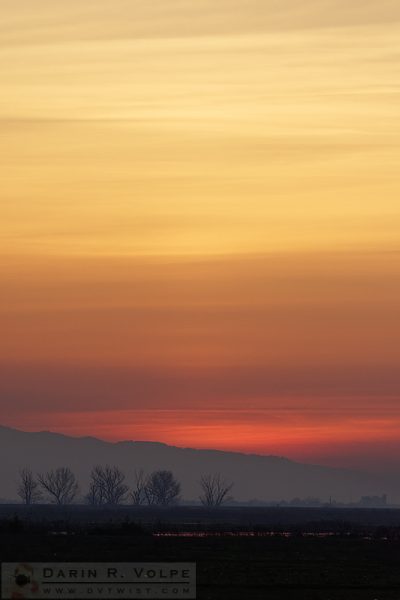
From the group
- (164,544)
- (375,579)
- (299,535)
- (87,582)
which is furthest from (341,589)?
(299,535)

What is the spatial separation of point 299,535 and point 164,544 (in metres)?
29.2

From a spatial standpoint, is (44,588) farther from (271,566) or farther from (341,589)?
(271,566)

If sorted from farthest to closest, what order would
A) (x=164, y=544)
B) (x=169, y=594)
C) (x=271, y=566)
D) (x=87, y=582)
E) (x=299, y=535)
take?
1. (x=299, y=535)
2. (x=164, y=544)
3. (x=271, y=566)
4. (x=87, y=582)
5. (x=169, y=594)

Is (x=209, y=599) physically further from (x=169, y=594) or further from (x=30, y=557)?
(x=30, y=557)

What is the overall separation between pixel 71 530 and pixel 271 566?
48.6 m

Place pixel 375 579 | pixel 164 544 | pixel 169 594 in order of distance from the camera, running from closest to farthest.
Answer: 1. pixel 169 594
2. pixel 375 579
3. pixel 164 544

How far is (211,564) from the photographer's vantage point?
86.3m

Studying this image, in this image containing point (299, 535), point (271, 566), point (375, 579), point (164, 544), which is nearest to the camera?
point (375, 579)

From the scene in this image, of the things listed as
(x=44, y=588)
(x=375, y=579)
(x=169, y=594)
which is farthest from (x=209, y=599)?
(x=375, y=579)

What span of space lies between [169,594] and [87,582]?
23.4 ft

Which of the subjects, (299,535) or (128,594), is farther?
(299,535)

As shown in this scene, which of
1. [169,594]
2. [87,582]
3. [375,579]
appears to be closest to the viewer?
[169,594]

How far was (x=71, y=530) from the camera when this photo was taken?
132 m

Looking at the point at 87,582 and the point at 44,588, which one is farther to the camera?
the point at 87,582
